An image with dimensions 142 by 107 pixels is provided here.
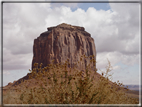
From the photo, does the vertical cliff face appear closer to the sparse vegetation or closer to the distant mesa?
the distant mesa

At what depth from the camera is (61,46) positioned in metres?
67.4

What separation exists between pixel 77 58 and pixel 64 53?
5648mm

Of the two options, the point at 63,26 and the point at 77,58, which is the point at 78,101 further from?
the point at 63,26

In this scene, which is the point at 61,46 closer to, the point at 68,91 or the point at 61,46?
the point at 61,46

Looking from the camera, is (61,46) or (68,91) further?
(61,46)

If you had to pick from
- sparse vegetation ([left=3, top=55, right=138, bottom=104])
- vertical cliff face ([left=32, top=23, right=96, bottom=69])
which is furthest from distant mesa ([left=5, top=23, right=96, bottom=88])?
sparse vegetation ([left=3, top=55, right=138, bottom=104])

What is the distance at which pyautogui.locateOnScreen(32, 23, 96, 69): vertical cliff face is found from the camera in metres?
66.6

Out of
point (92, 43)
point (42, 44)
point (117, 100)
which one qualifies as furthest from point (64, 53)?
point (117, 100)

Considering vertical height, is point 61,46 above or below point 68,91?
above

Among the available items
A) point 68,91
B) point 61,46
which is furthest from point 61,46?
point 68,91

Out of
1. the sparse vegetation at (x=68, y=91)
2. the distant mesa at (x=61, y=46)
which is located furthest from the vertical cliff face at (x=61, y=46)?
the sparse vegetation at (x=68, y=91)

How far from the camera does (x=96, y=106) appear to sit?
16.9 ft

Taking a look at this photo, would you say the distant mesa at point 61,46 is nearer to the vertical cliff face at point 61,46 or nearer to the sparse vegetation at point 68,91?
the vertical cliff face at point 61,46

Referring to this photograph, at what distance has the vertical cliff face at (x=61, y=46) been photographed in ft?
219
